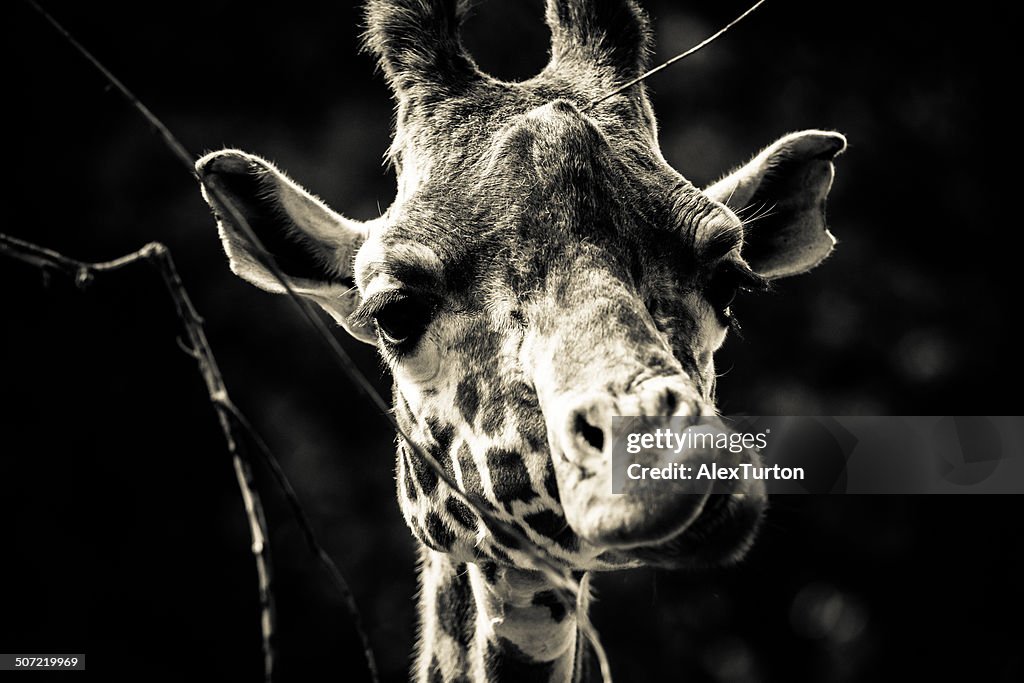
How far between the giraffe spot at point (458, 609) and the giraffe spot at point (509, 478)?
29.5 inches

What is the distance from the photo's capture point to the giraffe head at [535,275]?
1773 millimetres

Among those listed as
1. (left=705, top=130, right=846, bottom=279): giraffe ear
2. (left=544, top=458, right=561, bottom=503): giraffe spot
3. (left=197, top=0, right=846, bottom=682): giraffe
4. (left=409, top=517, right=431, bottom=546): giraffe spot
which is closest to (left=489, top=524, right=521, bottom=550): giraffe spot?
(left=197, top=0, right=846, bottom=682): giraffe

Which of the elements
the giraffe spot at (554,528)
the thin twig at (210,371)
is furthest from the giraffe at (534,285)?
the thin twig at (210,371)

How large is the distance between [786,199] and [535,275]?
1.02 metres

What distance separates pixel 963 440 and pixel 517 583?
10.2 feet

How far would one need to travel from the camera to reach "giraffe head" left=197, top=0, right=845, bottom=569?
177cm

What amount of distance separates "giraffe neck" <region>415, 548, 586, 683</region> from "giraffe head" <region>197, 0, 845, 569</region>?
12cm

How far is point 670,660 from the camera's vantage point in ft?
27.4

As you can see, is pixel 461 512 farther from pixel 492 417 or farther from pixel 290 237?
pixel 290 237

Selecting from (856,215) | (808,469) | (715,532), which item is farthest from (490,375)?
(856,215)

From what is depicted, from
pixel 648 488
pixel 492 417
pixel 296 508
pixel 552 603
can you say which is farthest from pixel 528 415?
pixel 552 603

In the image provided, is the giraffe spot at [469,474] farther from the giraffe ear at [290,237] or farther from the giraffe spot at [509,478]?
the giraffe ear at [290,237]

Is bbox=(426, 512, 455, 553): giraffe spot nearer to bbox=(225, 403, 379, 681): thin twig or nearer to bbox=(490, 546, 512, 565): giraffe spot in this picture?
bbox=(490, 546, 512, 565): giraffe spot

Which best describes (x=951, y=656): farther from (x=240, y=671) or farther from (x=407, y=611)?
(x=240, y=671)
